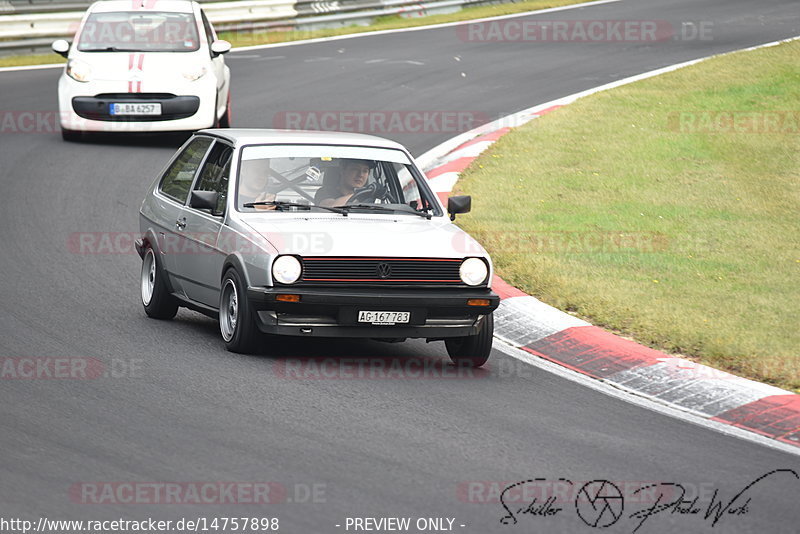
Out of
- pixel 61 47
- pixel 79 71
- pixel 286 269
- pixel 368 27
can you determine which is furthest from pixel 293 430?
pixel 368 27

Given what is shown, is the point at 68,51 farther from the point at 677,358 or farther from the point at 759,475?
the point at 759,475

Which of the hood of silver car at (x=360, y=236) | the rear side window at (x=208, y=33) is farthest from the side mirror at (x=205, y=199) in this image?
the rear side window at (x=208, y=33)

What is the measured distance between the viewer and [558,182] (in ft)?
46.0

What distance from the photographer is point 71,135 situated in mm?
17297

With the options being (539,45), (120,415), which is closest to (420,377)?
(120,415)

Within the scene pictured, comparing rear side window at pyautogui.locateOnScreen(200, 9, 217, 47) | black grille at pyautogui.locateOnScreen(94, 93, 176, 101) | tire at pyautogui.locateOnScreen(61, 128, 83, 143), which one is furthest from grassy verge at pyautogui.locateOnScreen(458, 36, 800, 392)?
tire at pyautogui.locateOnScreen(61, 128, 83, 143)

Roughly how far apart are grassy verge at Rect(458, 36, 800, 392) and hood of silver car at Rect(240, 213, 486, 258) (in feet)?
4.75

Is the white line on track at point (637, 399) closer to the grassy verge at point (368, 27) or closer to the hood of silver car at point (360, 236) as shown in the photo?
the hood of silver car at point (360, 236)

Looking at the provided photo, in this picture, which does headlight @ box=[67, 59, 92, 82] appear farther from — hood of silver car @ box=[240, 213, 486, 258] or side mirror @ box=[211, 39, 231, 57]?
hood of silver car @ box=[240, 213, 486, 258]

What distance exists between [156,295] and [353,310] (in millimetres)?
2215

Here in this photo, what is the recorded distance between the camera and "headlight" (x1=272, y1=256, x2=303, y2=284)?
8.18 metres

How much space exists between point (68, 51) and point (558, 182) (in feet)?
24.1

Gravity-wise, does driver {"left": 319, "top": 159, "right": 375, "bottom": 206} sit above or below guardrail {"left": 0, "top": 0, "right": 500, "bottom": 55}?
above

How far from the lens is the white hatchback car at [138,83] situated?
16781mm
